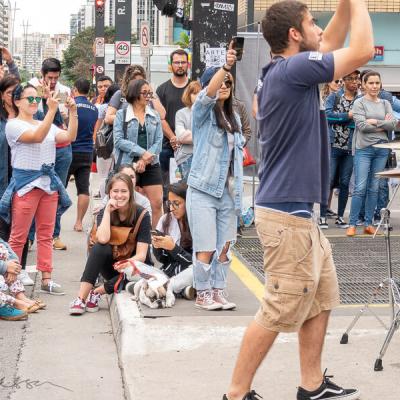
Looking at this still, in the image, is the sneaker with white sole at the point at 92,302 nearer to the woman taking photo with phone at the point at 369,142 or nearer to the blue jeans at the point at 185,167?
the blue jeans at the point at 185,167

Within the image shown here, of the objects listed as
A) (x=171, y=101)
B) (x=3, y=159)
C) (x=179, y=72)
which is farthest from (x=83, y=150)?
(x=3, y=159)

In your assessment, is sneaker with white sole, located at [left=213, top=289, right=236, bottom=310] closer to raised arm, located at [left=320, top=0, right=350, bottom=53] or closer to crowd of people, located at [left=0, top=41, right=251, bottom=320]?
crowd of people, located at [left=0, top=41, right=251, bottom=320]

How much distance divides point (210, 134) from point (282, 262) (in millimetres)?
2454

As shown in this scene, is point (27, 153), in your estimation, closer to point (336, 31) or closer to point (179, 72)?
point (179, 72)

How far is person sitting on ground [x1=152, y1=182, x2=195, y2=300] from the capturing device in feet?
23.3

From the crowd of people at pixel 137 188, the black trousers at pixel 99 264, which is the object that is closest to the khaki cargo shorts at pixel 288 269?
the crowd of people at pixel 137 188

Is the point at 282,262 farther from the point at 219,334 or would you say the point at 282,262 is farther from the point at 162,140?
the point at 162,140

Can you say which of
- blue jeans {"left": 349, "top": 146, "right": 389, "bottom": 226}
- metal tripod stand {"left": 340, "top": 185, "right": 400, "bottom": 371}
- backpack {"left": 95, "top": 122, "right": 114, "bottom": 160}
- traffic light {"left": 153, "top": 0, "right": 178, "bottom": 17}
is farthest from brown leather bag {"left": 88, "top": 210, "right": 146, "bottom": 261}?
traffic light {"left": 153, "top": 0, "right": 178, "bottom": 17}

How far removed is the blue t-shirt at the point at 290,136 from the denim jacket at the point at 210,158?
7.01 feet

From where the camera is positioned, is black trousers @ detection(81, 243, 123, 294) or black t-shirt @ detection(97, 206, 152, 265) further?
black t-shirt @ detection(97, 206, 152, 265)

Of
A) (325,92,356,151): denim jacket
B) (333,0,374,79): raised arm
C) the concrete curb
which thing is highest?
(333,0,374,79): raised arm

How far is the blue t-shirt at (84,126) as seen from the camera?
35.5 ft

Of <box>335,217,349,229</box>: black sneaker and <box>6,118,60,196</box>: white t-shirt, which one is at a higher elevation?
<box>6,118,60,196</box>: white t-shirt

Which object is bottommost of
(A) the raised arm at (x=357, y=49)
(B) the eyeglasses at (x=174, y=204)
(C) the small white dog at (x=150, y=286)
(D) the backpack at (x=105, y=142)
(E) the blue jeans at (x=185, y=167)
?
(C) the small white dog at (x=150, y=286)
